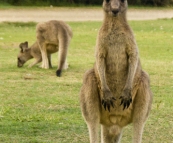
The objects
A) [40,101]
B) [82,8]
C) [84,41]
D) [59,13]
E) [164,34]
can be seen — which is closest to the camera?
[40,101]

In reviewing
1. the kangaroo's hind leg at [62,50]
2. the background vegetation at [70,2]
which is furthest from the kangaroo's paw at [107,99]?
the background vegetation at [70,2]

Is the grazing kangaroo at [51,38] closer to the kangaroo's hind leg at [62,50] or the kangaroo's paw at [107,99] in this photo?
the kangaroo's hind leg at [62,50]

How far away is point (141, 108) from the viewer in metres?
4.45

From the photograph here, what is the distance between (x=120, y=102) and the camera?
14.8 ft

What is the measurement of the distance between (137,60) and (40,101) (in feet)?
8.97

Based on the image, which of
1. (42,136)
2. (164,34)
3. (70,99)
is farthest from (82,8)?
(42,136)

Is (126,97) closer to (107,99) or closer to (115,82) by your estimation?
(107,99)

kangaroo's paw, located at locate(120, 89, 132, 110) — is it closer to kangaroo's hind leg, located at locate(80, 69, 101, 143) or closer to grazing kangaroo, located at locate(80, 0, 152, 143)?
grazing kangaroo, located at locate(80, 0, 152, 143)

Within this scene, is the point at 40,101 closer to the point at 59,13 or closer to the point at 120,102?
the point at 120,102

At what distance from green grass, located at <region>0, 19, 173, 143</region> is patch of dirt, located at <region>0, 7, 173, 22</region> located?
9274mm

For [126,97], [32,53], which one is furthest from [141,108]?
[32,53]

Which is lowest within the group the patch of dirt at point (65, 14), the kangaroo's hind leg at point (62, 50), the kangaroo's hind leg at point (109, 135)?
the patch of dirt at point (65, 14)

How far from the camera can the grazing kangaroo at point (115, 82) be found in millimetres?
4430

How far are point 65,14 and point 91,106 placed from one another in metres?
21.8
